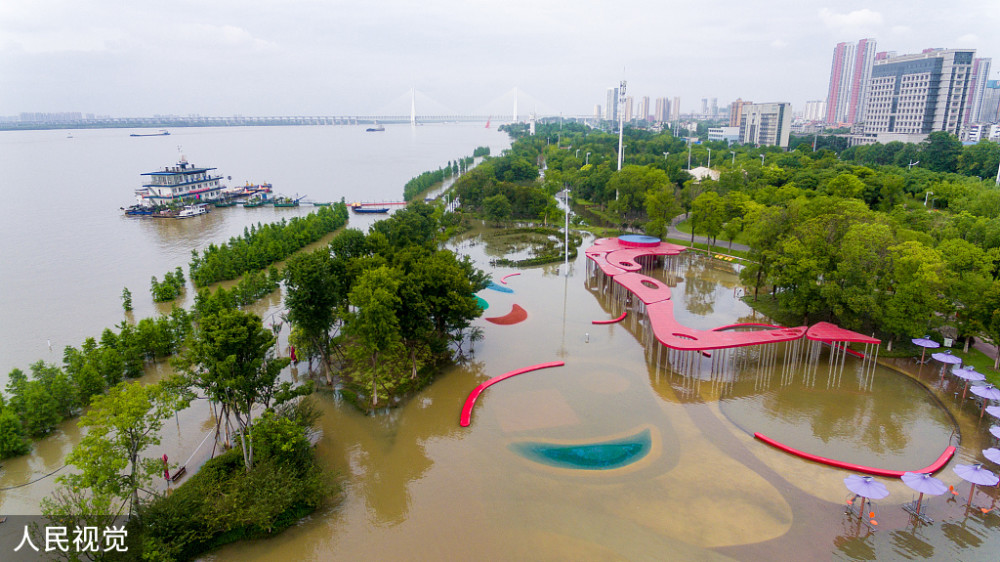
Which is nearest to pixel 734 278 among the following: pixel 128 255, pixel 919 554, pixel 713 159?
pixel 919 554

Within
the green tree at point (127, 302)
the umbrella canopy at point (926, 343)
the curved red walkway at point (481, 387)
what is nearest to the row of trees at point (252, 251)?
the green tree at point (127, 302)

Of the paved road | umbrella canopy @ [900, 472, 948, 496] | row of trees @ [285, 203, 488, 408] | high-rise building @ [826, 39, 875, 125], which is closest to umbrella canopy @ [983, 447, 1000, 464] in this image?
umbrella canopy @ [900, 472, 948, 496]

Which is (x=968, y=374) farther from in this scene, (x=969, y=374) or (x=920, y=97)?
(x=920, y=97)

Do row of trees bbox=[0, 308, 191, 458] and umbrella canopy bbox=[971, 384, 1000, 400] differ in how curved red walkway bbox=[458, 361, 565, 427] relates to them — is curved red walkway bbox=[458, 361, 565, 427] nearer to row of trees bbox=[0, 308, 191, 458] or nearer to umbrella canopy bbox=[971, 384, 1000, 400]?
row of trees bbox=[0, 308, 191, 458]

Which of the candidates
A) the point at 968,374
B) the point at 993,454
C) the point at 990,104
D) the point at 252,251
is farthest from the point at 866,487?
the point at 990,104

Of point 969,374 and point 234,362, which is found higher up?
point 234,362
